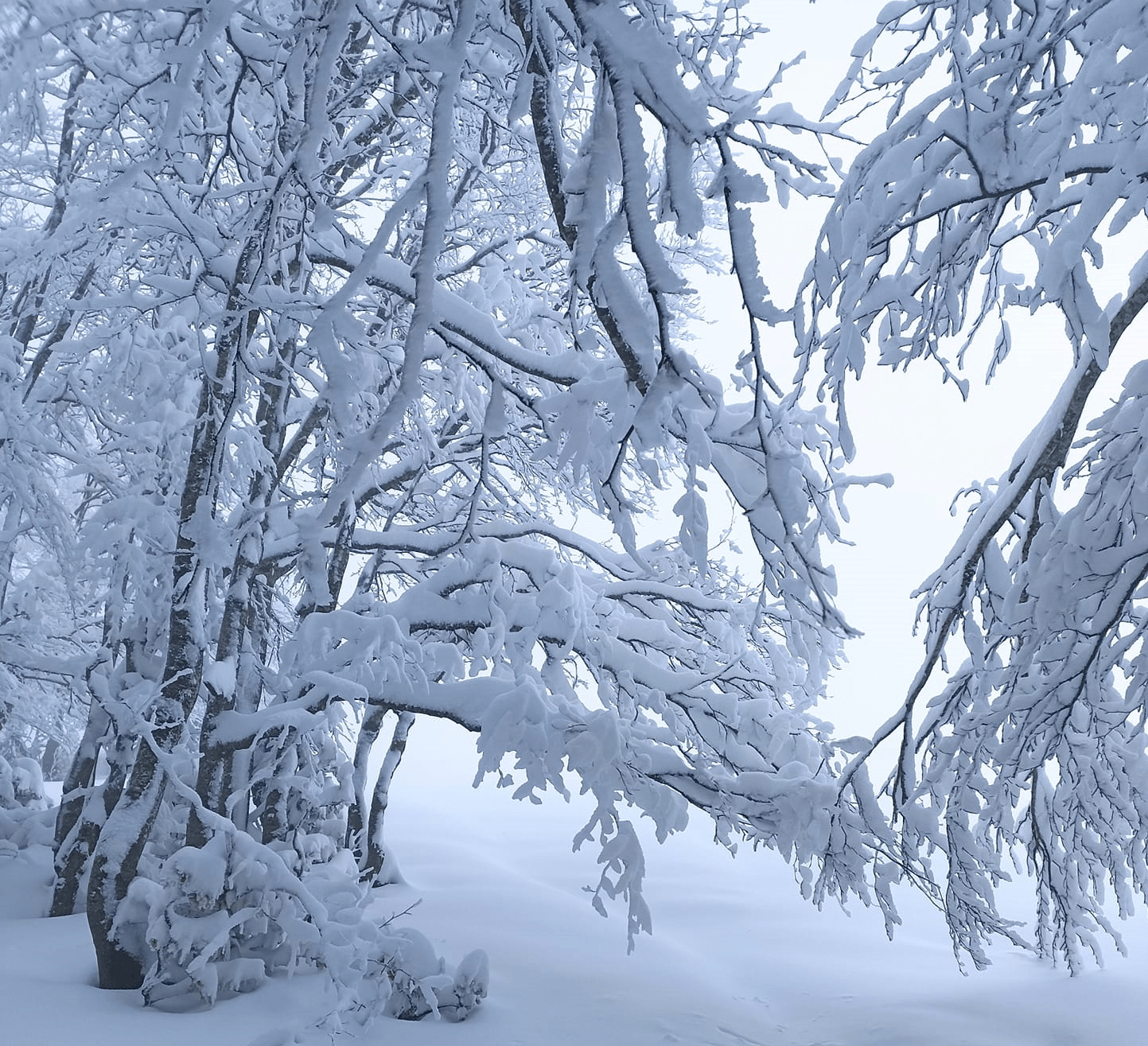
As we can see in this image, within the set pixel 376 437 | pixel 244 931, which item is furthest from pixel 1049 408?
pixel 244 931

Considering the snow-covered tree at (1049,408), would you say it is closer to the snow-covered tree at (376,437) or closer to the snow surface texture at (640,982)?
the snow-covered tree at (376,437)

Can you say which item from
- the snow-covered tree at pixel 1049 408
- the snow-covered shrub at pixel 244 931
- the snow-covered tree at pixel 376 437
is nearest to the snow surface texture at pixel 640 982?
the snow-covered shrub at pixel 244 931

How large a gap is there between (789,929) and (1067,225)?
1052 centimetres

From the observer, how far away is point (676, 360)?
1.94 metres

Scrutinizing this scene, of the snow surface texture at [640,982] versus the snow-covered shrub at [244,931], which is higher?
the snow-covered shrub at [244,931]

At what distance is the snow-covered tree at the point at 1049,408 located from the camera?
2549mm

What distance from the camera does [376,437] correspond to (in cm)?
217

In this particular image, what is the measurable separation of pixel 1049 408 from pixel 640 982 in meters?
5.43

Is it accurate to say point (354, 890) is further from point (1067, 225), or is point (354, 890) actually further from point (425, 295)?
point (1067, 225)

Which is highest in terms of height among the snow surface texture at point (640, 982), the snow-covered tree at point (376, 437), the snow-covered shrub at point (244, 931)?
the snow-covered tree at point (376, 437)

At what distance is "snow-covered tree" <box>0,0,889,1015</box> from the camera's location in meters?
2.13

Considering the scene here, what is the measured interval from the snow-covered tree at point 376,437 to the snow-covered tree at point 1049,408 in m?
0.51

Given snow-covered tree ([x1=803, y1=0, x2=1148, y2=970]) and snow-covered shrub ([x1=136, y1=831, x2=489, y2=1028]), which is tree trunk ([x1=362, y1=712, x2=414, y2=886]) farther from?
snow-covered tree ([x1=803, y1=0, x2=1148, y2=970])

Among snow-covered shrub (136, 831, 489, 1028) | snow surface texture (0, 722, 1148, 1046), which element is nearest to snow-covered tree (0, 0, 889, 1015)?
snow-covered shrub (136, 831, 489, 1028)
